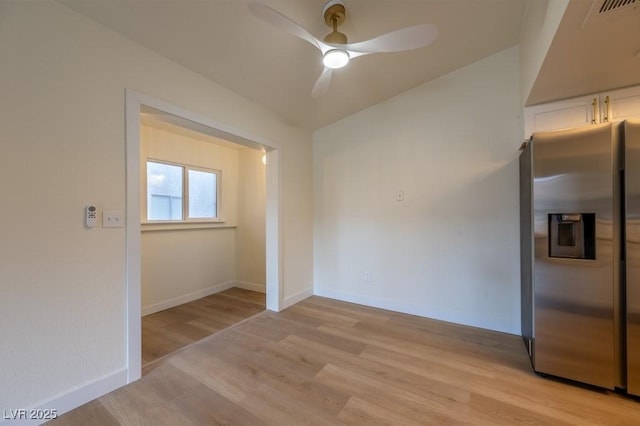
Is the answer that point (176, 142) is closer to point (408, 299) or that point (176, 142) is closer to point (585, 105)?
point (408, 299)

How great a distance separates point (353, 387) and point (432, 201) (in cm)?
211

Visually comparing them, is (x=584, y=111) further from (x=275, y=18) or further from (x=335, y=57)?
(x=275, y=18)

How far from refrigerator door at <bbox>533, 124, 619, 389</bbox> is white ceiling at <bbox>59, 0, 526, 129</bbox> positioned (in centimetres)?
118

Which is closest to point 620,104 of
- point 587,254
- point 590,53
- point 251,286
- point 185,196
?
point 590,53

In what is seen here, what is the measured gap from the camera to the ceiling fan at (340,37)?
56.4 inches

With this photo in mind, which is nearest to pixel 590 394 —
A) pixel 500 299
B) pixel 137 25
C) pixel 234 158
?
pixel 500 299

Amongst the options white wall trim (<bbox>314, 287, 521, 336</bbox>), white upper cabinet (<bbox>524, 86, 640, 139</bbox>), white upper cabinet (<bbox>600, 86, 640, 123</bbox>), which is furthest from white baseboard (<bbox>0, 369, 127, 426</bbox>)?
white upper cabinet (<bbox>600, 86, 640, 123</bbox>)

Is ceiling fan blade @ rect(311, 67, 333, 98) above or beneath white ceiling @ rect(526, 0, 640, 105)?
above

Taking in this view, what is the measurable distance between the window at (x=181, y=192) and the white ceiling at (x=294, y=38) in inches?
68.4

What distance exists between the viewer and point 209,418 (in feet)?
5.01

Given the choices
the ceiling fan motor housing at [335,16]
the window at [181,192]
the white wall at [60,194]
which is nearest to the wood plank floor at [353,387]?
the white wall at [60,194]

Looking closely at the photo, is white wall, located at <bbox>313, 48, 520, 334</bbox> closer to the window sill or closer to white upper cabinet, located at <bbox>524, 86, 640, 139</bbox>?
white upper cabinet, located at <bbox>524, 86, 640, 139</bbox>

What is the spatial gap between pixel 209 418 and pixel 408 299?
7.81 feet

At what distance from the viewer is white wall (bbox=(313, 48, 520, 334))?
8.49 ft
